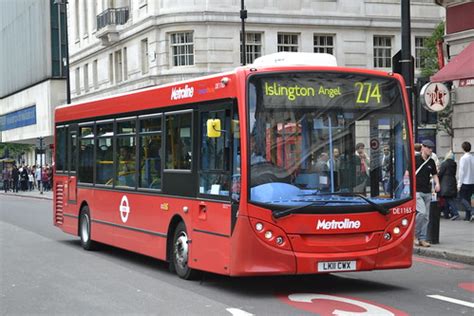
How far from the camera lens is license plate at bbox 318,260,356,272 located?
31.9 feet

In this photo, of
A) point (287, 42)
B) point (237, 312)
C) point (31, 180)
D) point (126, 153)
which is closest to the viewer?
point (237, 312)

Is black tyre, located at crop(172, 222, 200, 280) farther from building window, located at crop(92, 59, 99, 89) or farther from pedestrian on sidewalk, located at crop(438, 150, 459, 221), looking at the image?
building window, located at crop(92, 59, 99, 89)

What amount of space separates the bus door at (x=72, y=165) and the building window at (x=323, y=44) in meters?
26.2

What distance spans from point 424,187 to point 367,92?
17.2 ft

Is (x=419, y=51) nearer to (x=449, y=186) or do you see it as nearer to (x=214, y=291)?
(x=449, y=186)

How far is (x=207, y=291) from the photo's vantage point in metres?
10.3

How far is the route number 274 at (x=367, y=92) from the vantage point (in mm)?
10219

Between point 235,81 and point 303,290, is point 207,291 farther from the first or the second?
point 235,81

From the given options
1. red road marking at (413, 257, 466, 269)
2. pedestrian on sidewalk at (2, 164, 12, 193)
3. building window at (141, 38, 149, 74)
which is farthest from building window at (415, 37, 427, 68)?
pedestrian on sidewalk at (2, 164, 12, 193)

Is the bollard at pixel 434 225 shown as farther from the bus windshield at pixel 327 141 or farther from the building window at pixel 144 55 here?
the building window at pixel 144 55

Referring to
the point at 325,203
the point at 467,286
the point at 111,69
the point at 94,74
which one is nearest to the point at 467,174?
the point at 467,286

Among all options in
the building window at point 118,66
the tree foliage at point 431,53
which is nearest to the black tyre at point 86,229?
the tree foliage at point 431,53

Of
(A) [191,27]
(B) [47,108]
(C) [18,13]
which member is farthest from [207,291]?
(C) [18,13]

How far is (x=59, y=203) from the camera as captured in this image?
17.5 metres
